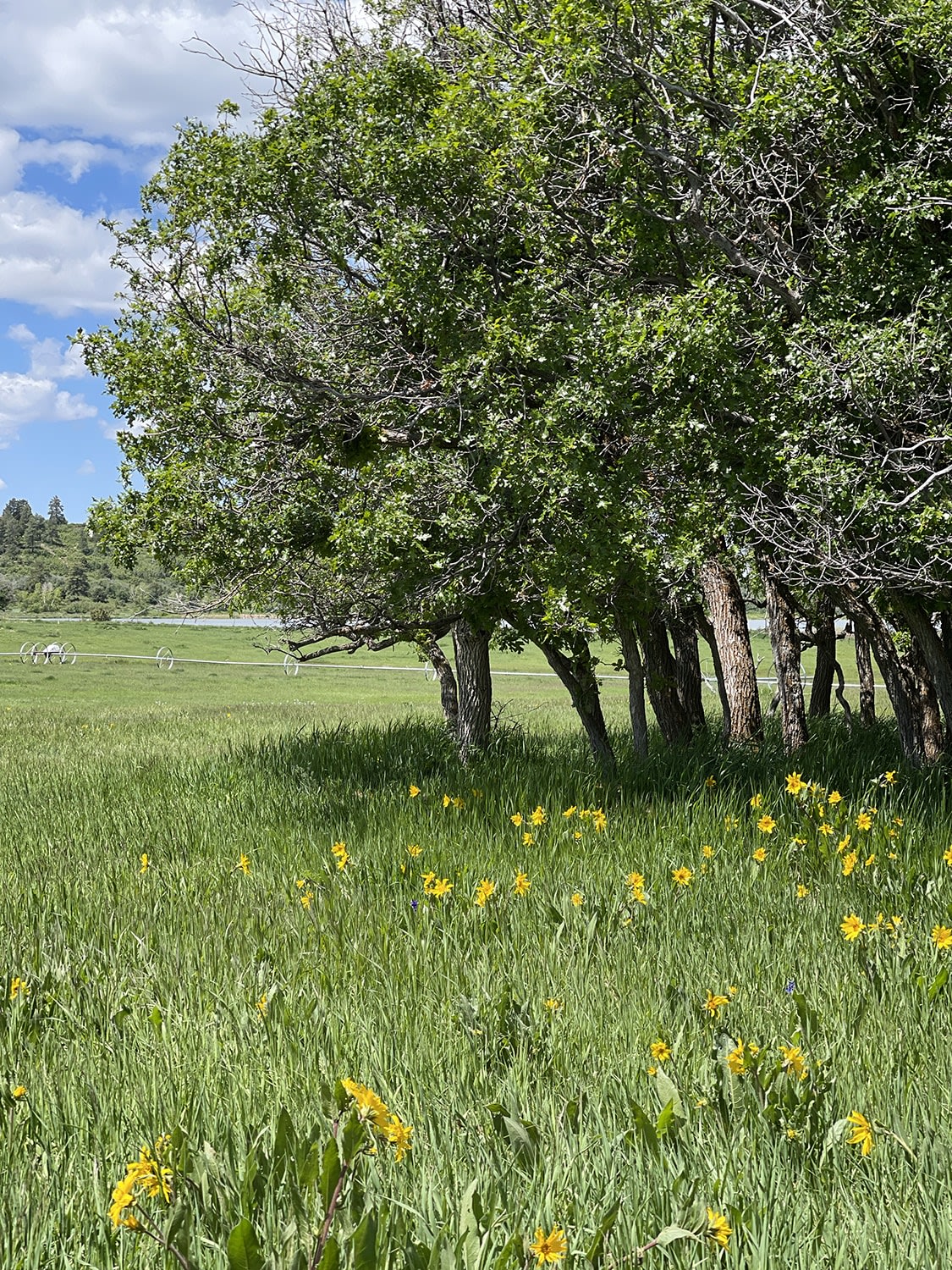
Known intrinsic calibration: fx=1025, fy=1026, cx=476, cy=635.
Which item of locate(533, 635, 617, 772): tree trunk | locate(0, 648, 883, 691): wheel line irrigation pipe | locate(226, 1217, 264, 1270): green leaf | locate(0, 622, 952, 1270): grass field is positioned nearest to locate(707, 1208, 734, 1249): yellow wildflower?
locate(0, 622, 952, 1270): grass field

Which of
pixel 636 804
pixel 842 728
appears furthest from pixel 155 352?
pixel 842 728

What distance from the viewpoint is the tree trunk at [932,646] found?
745cm

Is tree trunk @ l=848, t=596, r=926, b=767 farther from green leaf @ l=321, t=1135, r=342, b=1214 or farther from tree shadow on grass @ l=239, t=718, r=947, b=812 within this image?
green leaf @ l=321, t=1135, r=342, b=1214

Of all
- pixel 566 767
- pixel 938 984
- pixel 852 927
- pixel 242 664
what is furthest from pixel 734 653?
pixel 242 664

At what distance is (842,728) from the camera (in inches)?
526

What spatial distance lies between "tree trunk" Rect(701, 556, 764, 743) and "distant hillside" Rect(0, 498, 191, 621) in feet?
199

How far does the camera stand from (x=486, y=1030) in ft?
11.0

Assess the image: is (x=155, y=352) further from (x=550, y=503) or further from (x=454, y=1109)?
(x=454, y=1109)

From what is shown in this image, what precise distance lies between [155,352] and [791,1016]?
811 centimetres

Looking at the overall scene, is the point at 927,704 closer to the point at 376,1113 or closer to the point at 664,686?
the point at 664,686

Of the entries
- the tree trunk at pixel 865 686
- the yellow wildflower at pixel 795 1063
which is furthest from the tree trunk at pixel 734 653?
the yellow wildflower at pixel 795 1063

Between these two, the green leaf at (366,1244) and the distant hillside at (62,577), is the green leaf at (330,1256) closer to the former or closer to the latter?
the green leaf at (366,1244)

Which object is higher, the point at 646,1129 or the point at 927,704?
the point at 927,704

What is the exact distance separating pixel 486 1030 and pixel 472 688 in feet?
24.1
